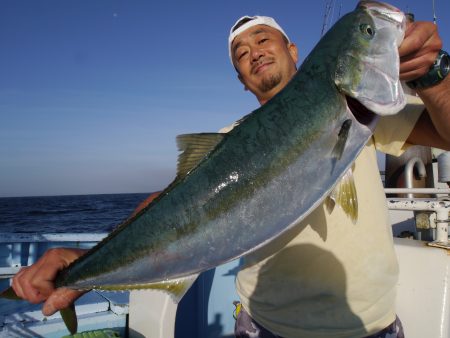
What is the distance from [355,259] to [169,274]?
122cm

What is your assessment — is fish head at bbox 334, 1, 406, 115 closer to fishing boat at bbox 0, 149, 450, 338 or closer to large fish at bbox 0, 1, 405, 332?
large fish at bbox 0, 1, 405, 332

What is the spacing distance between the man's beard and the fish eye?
113cm

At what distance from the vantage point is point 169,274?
2156 mm

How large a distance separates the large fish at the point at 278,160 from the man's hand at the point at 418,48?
0.18 feet

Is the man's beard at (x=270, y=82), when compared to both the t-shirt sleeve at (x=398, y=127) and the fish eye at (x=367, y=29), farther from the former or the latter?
the fish eye at (x=367, y=29)

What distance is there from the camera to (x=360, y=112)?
206cm

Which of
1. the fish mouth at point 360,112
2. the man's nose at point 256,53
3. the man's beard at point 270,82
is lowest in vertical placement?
the fish mouth at point 360,112

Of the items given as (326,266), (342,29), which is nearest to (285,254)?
(326,266)

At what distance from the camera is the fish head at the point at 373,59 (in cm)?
197

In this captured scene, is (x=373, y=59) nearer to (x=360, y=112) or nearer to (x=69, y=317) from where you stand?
(x=360, y=112)

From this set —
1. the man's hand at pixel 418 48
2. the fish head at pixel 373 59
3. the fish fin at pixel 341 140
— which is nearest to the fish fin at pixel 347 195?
the fish fin at pixel 341 140

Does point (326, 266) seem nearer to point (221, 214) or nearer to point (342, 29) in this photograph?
point (221, 214)

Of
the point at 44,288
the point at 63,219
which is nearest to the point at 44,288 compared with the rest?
the point at 44,288

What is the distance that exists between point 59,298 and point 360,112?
2.23 meters
